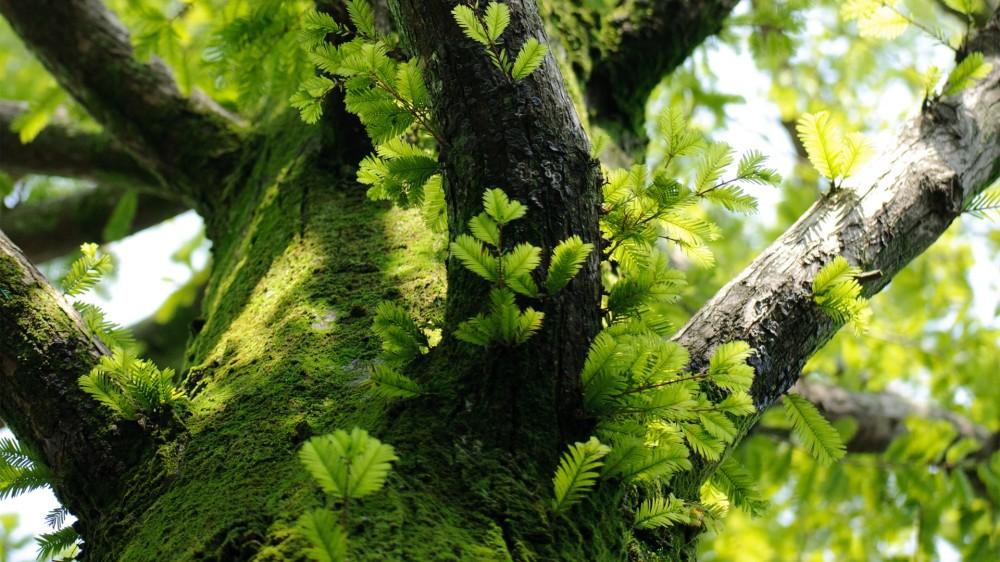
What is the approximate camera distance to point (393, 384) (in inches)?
63.2

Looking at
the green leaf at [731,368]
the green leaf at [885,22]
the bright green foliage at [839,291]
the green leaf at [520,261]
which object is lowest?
the green leaf at [731,368]

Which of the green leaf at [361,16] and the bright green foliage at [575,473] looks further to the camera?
the green leaf at [361,16]

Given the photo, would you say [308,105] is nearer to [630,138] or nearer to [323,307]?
[323,307]

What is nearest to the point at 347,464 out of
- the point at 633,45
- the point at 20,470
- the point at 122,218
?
the point at 20,470

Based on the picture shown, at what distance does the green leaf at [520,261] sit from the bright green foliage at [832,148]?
0.89 m

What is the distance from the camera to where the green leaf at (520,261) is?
1498 mm

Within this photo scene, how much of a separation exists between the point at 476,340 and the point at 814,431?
889 millimetres

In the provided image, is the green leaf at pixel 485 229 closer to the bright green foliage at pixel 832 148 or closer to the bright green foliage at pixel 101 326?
the bright green foliage at pixel 832 148

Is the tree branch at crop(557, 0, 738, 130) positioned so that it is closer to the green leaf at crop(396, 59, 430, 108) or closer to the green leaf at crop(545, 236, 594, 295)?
the green leaf at crop(396, 59, 430, 108)

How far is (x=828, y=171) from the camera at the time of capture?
2039 millimetres

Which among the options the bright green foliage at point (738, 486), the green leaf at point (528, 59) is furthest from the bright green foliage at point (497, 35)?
the bright green foliage at point (738, 486)

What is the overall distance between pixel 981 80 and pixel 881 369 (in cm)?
428

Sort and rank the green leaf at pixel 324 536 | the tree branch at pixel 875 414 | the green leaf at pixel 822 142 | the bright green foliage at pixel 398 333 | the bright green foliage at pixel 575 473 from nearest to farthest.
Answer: the green leaf at pixel 324 536, the bright green foliage at pixel 575 473, the bright green foliage at pixel 398 333, the green leaf at pixel 822 142, the tree branch at pixel 875 414

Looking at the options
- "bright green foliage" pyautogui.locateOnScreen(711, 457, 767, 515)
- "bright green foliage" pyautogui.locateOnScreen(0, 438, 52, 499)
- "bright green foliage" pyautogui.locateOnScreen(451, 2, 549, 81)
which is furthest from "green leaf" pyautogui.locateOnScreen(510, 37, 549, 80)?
"bright green foliage" pyautogui.locateOnScreen(0, 438, 52, 499)
